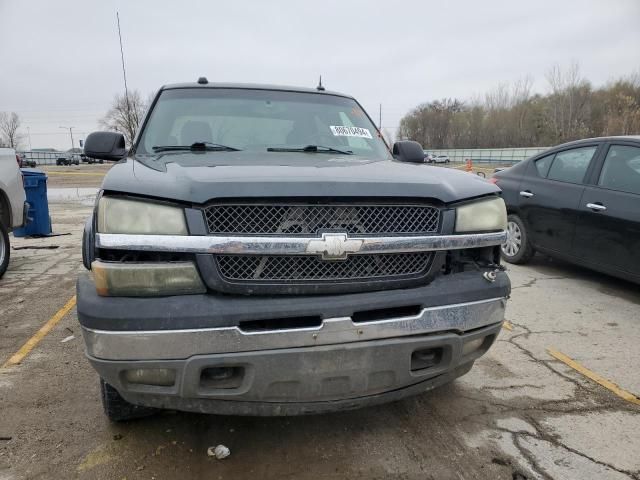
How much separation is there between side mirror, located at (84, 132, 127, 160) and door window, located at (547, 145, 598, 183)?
184 inches

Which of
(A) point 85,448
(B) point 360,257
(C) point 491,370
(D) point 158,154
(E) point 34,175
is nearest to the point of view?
(B) point 360,257

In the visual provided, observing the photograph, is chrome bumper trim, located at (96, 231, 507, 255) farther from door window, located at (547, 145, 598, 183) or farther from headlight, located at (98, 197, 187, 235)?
door window, located at (547, 145, 598, 183)

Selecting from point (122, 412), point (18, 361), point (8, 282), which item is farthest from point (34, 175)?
point (122, 412)

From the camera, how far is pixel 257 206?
1.92m

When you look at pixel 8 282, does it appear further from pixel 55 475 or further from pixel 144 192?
pixel 144 192

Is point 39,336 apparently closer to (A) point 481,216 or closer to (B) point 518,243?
Answer: (A) point 481,216

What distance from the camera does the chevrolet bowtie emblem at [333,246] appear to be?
1910 millimetres

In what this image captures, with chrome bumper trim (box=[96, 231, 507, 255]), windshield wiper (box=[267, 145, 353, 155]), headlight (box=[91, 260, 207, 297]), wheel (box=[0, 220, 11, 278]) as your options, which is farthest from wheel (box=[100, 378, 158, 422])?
wheel (box=[0, 220, 11, 278])

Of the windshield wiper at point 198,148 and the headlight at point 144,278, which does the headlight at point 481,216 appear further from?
the windshield wiper at point 198,148

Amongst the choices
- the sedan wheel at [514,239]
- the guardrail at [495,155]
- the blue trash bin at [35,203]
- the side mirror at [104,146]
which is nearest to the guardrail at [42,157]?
the guardrail at [495,155]

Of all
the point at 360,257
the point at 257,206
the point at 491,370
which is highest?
the point at 257,206

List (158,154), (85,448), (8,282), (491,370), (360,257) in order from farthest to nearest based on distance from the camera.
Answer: (8,282) → (491,370) → (158,154) → (85,448) → (360,257)

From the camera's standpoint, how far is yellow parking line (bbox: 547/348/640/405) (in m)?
2.86

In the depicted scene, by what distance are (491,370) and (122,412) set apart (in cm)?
234
